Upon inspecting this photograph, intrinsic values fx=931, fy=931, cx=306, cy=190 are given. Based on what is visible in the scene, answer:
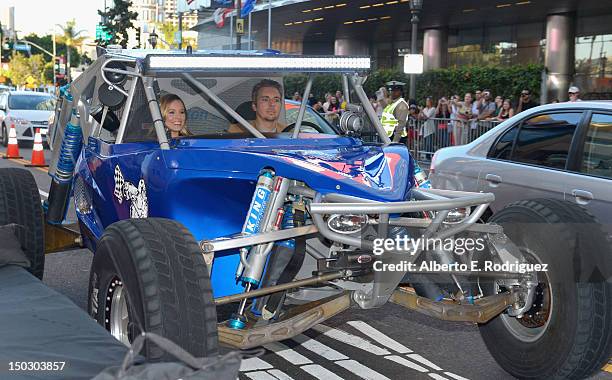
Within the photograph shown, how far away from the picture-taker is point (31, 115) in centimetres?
2578

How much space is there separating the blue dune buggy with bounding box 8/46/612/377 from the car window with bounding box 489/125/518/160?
232cm

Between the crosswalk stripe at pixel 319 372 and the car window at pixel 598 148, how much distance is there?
2761mm

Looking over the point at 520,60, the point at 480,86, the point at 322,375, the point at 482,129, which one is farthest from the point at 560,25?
the point at 322,375

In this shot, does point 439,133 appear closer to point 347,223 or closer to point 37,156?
point 37,156

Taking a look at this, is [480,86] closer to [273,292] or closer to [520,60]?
[520,60]

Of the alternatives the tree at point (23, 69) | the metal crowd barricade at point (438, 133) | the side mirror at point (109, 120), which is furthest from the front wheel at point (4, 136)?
the tree at point (23, 69)

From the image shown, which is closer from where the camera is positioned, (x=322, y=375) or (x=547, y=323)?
(x=547, y=323)

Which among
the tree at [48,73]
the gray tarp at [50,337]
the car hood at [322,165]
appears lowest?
the tree at [48,73]

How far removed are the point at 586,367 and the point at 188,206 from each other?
2.30m

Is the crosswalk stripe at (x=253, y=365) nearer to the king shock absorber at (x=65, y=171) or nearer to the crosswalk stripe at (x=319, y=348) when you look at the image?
the crosswalk stripe at (x=319, y=348)

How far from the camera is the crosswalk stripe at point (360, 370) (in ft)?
18.2

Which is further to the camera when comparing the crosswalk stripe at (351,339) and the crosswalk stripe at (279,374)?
the crosswalk stripe at (351,339)

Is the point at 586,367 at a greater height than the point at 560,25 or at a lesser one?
lesser

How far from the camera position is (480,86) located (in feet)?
103
